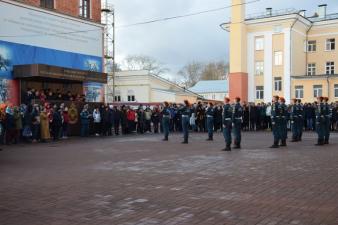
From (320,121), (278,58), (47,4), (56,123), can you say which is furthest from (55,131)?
(278,58)

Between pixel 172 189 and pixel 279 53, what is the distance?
51.5 m

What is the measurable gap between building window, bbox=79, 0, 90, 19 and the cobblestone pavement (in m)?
20.5

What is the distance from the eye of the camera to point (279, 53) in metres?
57.8

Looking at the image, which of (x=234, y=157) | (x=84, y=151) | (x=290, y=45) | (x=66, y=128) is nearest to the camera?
(x=234, y=157)

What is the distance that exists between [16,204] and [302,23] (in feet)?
183

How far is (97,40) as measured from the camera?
34.0 m

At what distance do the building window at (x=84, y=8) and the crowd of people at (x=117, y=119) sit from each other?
8.46 m

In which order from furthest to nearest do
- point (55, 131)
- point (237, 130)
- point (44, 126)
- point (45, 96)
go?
point (45, 96) → point (55, 131) → point (44, 126) → point (237, 130)

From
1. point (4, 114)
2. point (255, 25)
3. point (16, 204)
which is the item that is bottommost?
point (16, 204)

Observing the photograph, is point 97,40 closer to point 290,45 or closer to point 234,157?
point 234,157

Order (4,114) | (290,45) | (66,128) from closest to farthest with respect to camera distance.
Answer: (4,114), (66,128), (290,45)

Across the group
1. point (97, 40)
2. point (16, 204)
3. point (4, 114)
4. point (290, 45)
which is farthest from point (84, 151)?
point (290, 45)

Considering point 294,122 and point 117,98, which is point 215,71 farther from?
point 294,122

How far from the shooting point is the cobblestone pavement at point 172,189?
6.82 m
